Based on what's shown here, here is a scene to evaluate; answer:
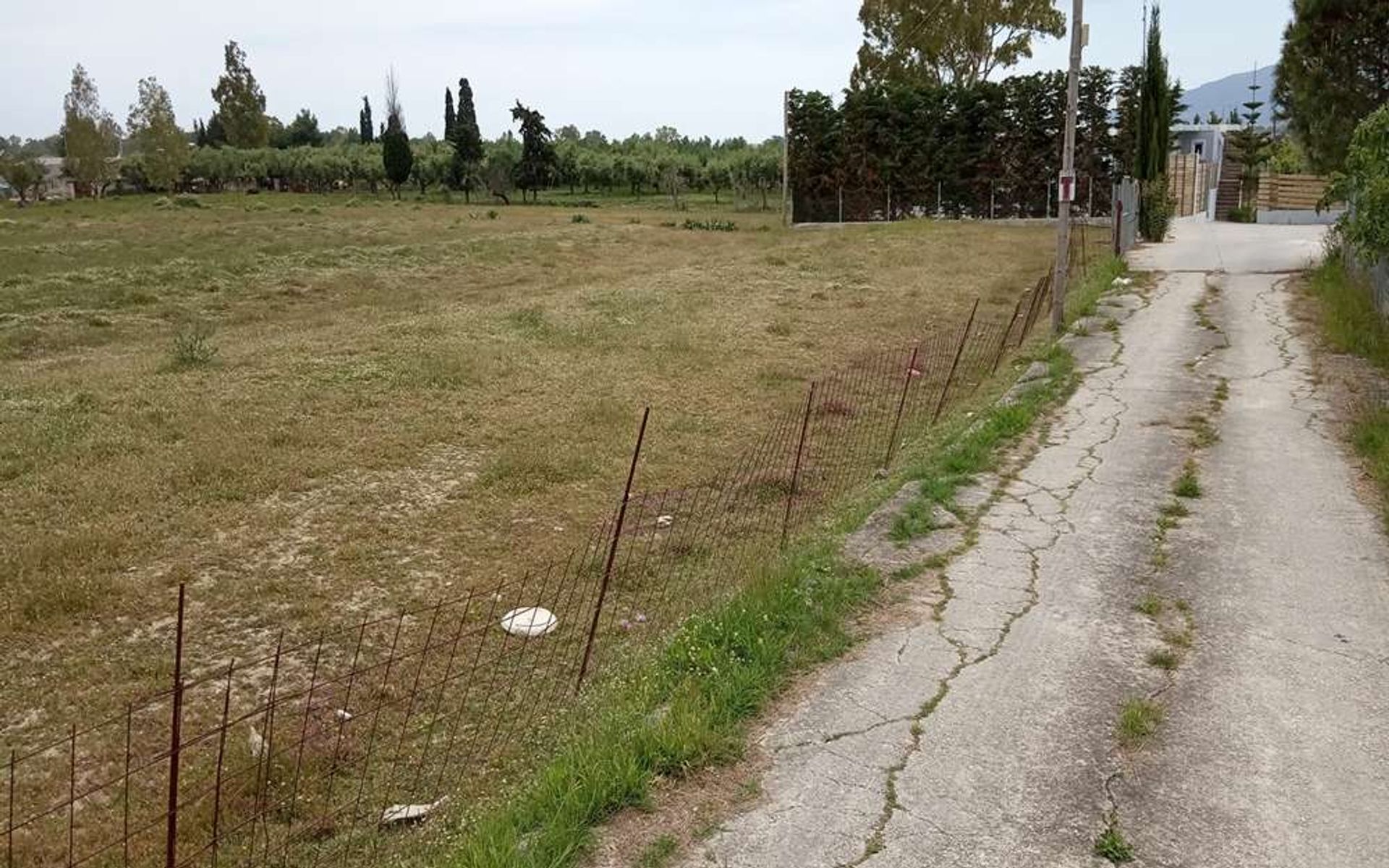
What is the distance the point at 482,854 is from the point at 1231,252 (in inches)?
848

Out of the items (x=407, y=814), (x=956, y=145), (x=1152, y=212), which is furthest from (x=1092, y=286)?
(x=956, y=145)

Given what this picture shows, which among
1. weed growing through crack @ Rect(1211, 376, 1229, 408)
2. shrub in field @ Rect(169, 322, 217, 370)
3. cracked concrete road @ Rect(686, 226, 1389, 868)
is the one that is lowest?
cracked concrete road @ Rect(686, 226, 1389, 868)

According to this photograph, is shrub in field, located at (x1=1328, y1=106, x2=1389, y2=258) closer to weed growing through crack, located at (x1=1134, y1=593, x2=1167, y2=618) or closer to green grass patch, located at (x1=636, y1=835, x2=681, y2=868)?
weed growing through crack, located at (x1=1134, y1=593, x2=1167, y2=618)

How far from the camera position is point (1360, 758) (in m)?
3.53

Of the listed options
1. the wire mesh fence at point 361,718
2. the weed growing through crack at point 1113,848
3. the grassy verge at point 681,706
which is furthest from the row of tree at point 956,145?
the weed growing through crack at point 1113,848

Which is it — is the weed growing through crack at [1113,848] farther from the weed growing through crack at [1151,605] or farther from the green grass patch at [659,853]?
the weed growing through crack at [1151,605]

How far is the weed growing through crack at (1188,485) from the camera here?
6.44 m

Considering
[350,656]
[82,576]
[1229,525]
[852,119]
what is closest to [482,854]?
[350,656]

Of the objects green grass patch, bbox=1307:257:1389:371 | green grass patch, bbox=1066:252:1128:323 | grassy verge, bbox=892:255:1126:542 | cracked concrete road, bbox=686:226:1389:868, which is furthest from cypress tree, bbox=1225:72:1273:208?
cracked concrete road, bbox=686:226:1389:868

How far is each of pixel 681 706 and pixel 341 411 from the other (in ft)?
22.2

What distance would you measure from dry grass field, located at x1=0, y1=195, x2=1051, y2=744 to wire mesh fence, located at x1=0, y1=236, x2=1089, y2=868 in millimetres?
325

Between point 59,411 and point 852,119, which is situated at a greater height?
point 852,119

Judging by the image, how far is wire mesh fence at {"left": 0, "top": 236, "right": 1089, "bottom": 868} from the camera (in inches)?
146

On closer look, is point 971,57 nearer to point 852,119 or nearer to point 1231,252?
point 852,119
